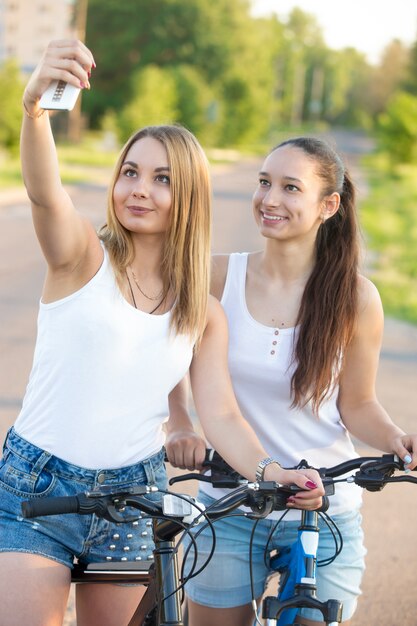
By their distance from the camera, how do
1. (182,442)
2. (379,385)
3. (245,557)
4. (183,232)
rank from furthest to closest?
(379,385)
(245,557)
(182,442)
(183,232)

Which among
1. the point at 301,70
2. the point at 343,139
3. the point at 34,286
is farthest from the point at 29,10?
the point at 301,70

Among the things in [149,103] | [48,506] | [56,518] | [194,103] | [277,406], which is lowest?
[56,518]

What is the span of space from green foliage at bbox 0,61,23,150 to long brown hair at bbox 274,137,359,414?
3224 cm

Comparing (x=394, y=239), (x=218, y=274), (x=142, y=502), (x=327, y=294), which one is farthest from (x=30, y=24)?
(x=142, y=502)

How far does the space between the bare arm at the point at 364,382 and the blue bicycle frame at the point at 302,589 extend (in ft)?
1.52

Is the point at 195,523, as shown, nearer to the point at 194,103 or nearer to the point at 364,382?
the point at 364,382

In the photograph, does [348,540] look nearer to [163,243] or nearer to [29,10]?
[163,243]

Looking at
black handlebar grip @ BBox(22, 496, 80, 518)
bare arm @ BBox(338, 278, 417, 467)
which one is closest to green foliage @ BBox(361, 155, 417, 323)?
bare arm @ BBox(338, 278, 417, 467)

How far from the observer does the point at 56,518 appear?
253 cm

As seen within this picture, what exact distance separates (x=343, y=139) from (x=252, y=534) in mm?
106125

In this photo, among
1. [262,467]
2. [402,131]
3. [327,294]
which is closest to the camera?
[262,467]

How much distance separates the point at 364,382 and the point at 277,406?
0.30 meters

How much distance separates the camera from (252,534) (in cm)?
289

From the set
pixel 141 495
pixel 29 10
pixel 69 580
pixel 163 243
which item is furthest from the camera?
pixel 29 10
